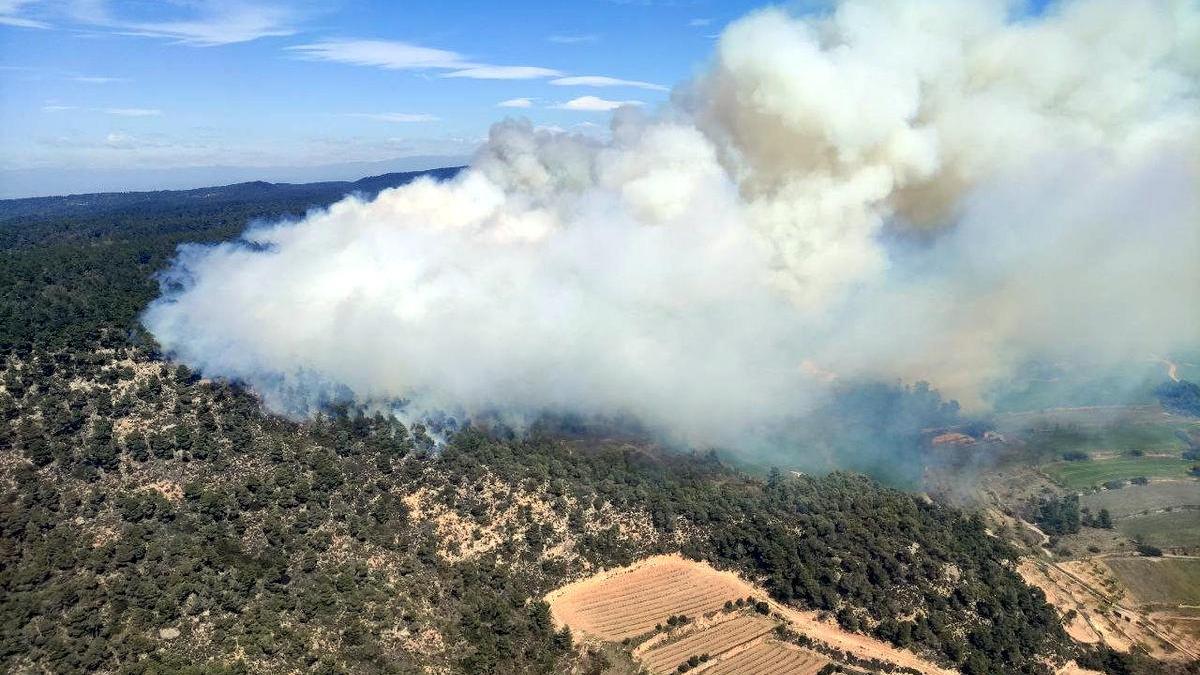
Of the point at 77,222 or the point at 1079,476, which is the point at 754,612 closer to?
the point at 1079,476

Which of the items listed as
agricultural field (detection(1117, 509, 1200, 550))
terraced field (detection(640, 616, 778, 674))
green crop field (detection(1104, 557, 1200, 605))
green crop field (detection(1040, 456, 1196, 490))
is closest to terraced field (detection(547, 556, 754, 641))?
terraced field (detection(640, 616, 778, 674))

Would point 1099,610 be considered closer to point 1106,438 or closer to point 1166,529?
point 1166,529

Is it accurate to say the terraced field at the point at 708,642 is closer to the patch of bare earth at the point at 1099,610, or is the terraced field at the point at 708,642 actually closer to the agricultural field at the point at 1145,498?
the patch of bare earth at the point at 1099,610

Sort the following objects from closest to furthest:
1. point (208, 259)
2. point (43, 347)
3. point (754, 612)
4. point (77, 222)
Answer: point (754, 612)
point (43, 347)
point (208, 259)
point (77, 222)

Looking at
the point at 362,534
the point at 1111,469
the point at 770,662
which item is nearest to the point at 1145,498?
the point at 1111,469

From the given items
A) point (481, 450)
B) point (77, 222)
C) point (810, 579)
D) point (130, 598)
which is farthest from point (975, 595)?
point (77, 222)

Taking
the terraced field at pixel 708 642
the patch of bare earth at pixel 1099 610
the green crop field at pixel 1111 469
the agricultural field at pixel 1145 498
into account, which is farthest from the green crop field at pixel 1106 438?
the terraced field at pixel 708 642

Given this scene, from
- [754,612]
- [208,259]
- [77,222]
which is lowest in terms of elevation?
[754,612]
